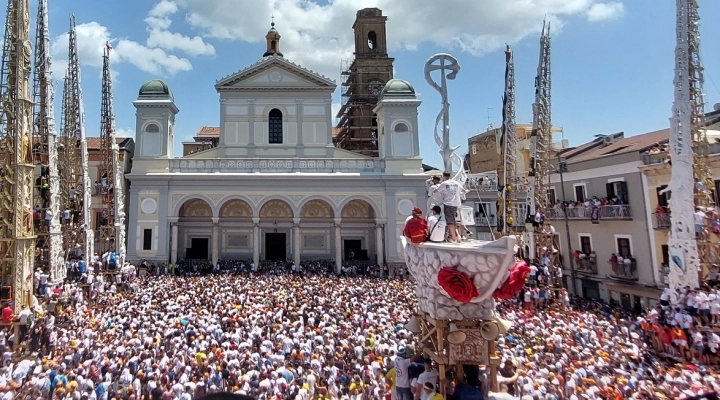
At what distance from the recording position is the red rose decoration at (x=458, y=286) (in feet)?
19.7

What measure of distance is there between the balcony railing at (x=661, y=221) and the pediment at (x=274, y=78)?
2068cm

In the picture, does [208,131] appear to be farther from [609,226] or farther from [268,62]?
[609,226]

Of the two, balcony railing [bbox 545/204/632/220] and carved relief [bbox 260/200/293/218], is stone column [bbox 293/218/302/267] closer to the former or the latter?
carved relief [bbox 260/200/293/218]

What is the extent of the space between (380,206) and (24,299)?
18902mm

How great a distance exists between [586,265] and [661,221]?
4.89 metres

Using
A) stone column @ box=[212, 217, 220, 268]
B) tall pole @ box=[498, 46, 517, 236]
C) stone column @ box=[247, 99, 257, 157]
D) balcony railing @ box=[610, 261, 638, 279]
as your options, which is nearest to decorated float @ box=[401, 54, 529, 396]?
tall pole @ box=[498, 46, 517, 236]

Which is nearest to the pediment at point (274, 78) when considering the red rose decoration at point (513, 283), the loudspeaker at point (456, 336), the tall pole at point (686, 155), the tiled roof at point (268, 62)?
the tiled roof at point (268, 62)

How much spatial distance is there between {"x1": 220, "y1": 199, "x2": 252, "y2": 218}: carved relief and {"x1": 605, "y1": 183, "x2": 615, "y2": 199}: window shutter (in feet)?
68.5

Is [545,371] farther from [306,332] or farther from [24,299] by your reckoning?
[24,299]

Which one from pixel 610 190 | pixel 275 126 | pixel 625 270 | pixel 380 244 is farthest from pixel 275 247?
pixel 625 270

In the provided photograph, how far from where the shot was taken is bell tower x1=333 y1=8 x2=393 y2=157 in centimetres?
3825

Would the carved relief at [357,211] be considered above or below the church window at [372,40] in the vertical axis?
below

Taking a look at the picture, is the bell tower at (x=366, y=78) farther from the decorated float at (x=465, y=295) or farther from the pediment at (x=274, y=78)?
the decorated float at (x=465, y=295)

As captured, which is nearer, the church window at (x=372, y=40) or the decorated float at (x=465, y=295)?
the decorated float at (x=465, y=295)
